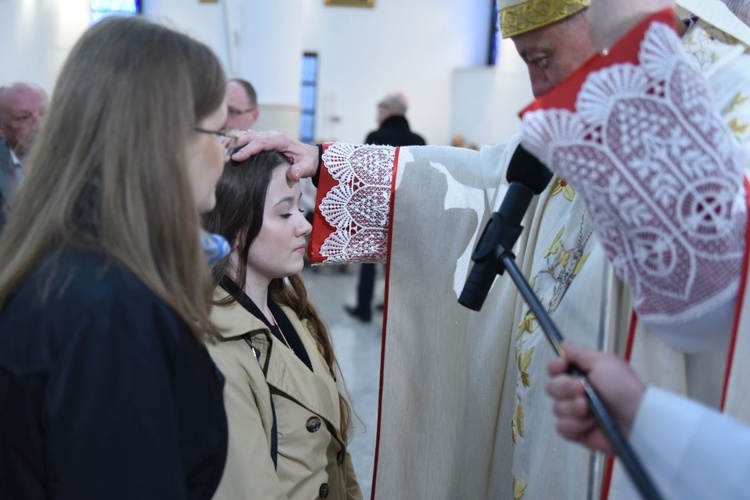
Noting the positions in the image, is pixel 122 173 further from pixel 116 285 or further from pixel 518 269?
pixel 518 269

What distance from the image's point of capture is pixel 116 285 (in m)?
1.01

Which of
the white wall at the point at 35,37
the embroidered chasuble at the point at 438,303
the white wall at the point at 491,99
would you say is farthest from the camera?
the white wall at the point at 491,99

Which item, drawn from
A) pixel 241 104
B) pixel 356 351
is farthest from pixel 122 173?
pixel 356 351

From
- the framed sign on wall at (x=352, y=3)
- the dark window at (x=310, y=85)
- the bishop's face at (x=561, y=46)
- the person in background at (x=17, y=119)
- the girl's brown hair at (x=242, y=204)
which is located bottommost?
the dark window at (x=310, y=85)

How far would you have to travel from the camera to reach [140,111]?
1.08 meters

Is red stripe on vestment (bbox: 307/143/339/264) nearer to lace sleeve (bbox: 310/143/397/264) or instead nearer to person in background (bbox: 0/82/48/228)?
lace sleeve (bbox: 310/143/397/264)

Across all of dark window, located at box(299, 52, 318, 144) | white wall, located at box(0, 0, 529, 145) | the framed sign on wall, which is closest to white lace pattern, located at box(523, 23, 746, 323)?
white wall, located at box(0, 0, 529, 145)

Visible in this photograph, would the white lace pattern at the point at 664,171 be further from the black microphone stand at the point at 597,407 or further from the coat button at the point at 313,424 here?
the coat button at the point at 313,424

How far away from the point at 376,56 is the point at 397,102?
5.68m

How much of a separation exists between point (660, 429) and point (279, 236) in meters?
1.17

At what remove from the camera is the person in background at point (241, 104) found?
4664 mm

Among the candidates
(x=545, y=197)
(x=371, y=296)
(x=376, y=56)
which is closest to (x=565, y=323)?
(x=545, y=197)

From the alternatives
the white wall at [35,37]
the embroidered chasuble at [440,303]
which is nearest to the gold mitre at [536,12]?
the embroidered chasuble at [440,303]

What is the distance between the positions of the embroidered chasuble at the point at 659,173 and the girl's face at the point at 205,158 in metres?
0.42
